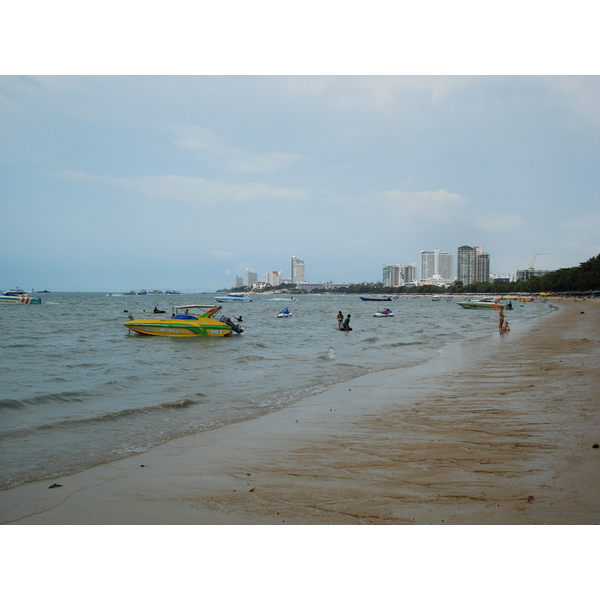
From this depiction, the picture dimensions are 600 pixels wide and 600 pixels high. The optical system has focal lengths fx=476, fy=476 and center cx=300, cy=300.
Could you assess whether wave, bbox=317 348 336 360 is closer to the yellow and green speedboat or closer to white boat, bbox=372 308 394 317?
the yellow and green speedboat

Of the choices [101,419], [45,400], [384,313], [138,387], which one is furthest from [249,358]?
[384,313]

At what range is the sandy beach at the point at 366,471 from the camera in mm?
4703

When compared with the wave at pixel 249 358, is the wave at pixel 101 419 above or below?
above

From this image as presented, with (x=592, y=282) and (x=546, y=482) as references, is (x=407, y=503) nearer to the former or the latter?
(x=546, y=482)

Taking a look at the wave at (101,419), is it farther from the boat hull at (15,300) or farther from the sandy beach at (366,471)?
the boat hull at (15,300)

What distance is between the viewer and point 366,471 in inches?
235

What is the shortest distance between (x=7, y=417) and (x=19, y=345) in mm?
16695

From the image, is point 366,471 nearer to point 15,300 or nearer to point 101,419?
point 101,419

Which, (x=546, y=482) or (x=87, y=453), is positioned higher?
(x=546, y=482)

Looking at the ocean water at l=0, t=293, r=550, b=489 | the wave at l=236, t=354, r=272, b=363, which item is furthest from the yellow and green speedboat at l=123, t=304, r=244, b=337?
the wave at l=236, t=354, r=272, b=363

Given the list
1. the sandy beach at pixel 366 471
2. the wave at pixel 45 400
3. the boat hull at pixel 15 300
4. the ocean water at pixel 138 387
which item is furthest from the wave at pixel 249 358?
the boat hull at pixel 15 300

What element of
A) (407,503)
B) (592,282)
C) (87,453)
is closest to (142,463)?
(87,453)

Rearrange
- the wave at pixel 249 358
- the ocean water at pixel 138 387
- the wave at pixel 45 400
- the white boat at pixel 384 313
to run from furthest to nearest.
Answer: the white boat at pixel 384 313 → the wave at pixel 249 358 → the wave at pixel 45 400 → the ocean water at pixel 138 387

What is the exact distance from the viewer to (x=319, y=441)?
7555 millimetres
